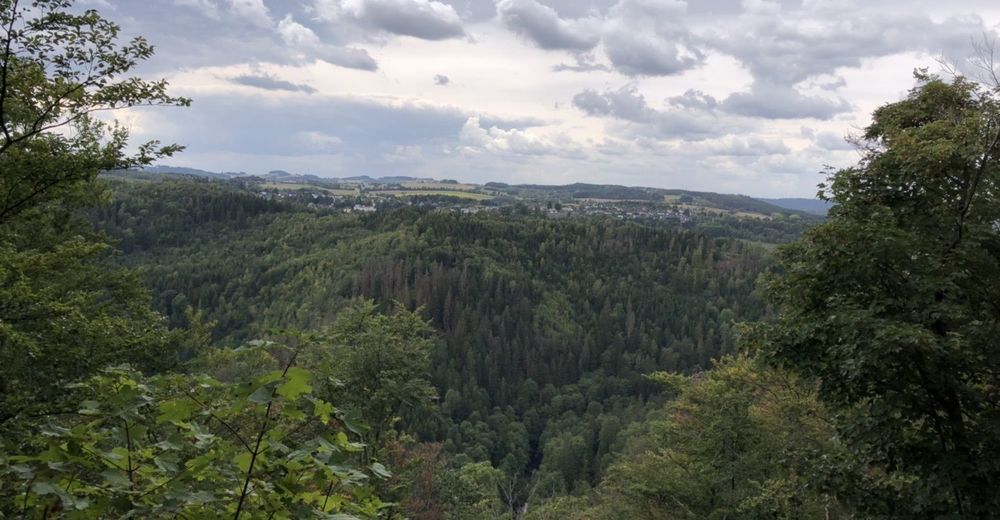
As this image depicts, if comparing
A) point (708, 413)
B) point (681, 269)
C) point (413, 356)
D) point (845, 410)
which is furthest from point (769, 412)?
point (681, 269)

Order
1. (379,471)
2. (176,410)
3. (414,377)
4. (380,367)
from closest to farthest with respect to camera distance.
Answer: (176,410) < (379,471) < (380,367) < (414,377)

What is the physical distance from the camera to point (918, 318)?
8.16 meters

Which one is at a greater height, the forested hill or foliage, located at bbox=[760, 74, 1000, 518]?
foliage, located at bbox=[760, 74, 1000, 518]

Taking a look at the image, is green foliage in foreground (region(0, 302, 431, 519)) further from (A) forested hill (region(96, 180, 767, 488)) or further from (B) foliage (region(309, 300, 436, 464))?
(A) forested hill (region(96, 180, 767, 488))

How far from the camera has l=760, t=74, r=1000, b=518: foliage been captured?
7.81 m

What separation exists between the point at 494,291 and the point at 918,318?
118 m

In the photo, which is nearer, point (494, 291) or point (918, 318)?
point (918, 318)

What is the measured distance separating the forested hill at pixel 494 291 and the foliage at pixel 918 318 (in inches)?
2407

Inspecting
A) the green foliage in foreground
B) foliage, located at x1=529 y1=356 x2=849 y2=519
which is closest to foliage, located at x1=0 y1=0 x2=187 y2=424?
the green foliage in foreground

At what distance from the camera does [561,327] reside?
12244cm

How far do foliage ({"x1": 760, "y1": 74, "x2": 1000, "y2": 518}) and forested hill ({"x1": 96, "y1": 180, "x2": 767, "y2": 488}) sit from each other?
61132 mm

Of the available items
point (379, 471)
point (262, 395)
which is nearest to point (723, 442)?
point (379, 471)

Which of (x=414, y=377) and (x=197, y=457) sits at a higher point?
(x=197, y=457)

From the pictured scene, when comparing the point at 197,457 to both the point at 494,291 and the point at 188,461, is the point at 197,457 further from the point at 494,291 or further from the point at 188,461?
the point at 494,291
